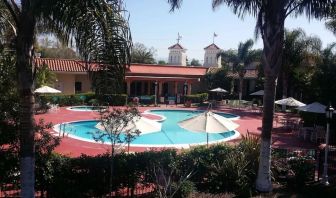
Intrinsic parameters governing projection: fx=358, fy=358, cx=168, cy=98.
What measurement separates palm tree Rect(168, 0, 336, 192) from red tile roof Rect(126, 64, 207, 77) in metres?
30.4

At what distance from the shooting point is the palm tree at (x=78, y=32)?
5754 millimetres

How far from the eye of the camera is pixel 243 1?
10750 millimetres

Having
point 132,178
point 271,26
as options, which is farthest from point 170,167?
point 271,26

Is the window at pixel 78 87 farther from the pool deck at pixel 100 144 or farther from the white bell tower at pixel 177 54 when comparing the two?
the white bell tower at pixel 177 54

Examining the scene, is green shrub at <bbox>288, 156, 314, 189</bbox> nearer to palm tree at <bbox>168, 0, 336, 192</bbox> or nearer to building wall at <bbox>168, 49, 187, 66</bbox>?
palm tree at <bbox>168, 0, 336, 192</bbox>

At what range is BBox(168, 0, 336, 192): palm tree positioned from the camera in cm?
1016

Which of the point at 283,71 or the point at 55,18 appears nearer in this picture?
the point at 55,18

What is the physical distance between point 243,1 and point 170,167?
548cm

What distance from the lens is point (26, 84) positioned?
6.55 m

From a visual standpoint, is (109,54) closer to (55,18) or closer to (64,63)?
(55,18)

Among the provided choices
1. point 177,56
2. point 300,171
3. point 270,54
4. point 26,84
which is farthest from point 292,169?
point 177,56

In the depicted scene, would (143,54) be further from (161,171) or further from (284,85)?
(161,171)

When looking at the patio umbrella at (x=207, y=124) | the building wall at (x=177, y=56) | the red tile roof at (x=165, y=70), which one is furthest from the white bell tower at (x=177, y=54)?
the patio umbrella at (x=207, y=124)

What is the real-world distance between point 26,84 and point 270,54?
6730mm
